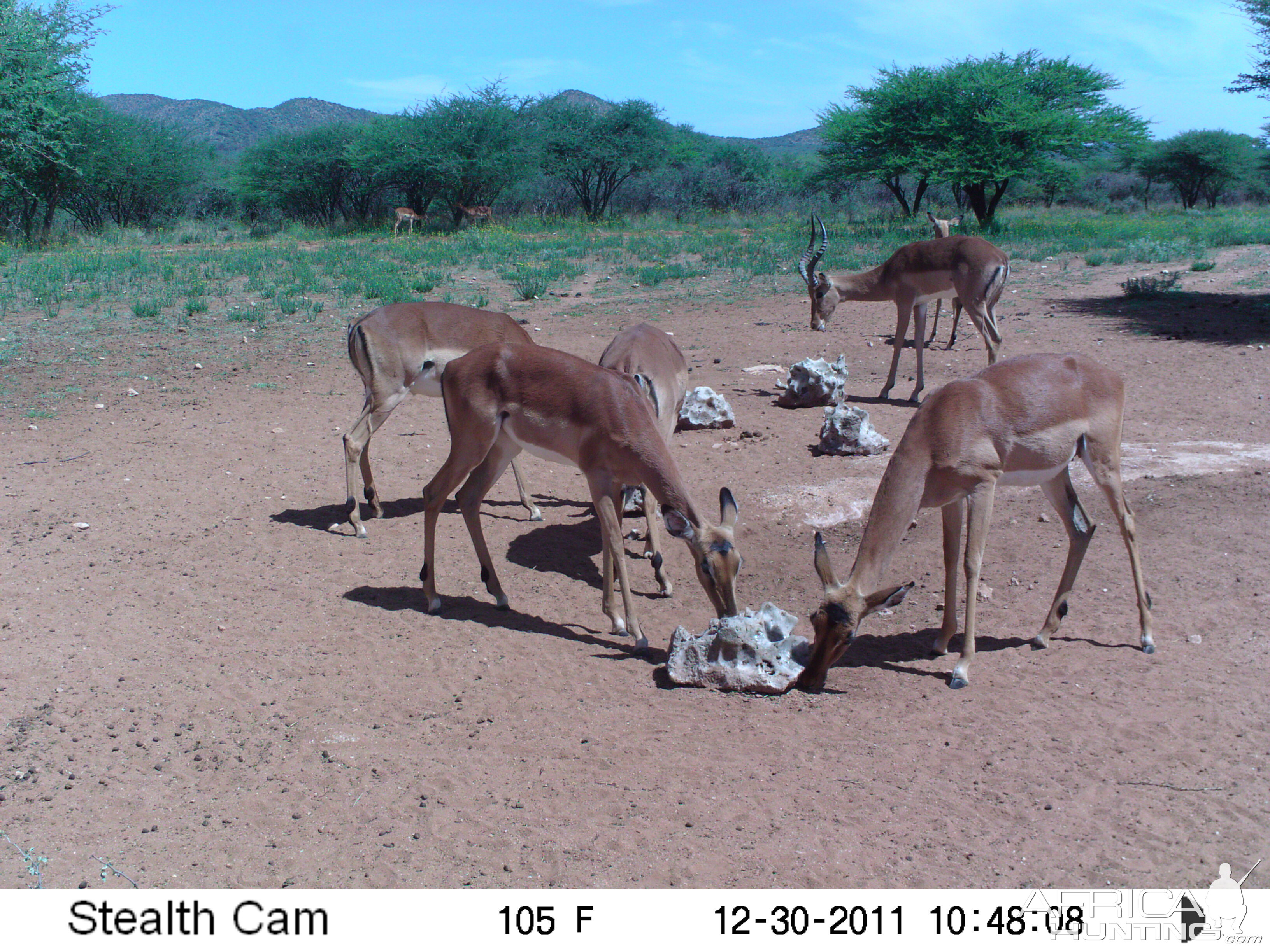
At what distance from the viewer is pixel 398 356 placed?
8.34m

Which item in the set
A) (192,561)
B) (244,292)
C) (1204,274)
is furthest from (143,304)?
(1204,274)

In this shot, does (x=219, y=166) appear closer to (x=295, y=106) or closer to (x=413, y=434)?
(x=413, y=434)

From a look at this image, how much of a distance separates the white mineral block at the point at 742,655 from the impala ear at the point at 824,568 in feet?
1.36

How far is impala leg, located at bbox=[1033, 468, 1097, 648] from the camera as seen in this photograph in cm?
576

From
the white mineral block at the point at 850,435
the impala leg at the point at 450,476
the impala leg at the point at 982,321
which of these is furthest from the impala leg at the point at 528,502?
the impala leg at the point at 982,321

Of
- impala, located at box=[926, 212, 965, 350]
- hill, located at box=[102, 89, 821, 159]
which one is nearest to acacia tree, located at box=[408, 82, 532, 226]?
impala, located at box=[926, 212, 965, 350]

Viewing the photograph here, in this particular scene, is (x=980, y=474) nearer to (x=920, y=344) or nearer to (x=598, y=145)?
(x=920, y=344)

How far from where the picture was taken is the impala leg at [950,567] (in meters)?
5.69

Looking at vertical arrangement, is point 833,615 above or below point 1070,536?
below

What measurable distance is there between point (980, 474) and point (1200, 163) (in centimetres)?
5529

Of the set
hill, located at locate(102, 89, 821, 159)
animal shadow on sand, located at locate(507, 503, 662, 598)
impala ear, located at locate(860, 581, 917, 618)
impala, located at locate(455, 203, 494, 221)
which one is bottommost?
animal shadow on sand, located at locate(507, 503, 662, 598)

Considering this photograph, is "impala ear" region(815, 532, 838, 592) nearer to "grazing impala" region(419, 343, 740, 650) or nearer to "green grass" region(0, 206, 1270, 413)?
"grazing impala" region(419, 343, 740, 650)

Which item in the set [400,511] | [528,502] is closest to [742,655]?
[528,502]

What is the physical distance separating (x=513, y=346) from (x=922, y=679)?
3351 mm
